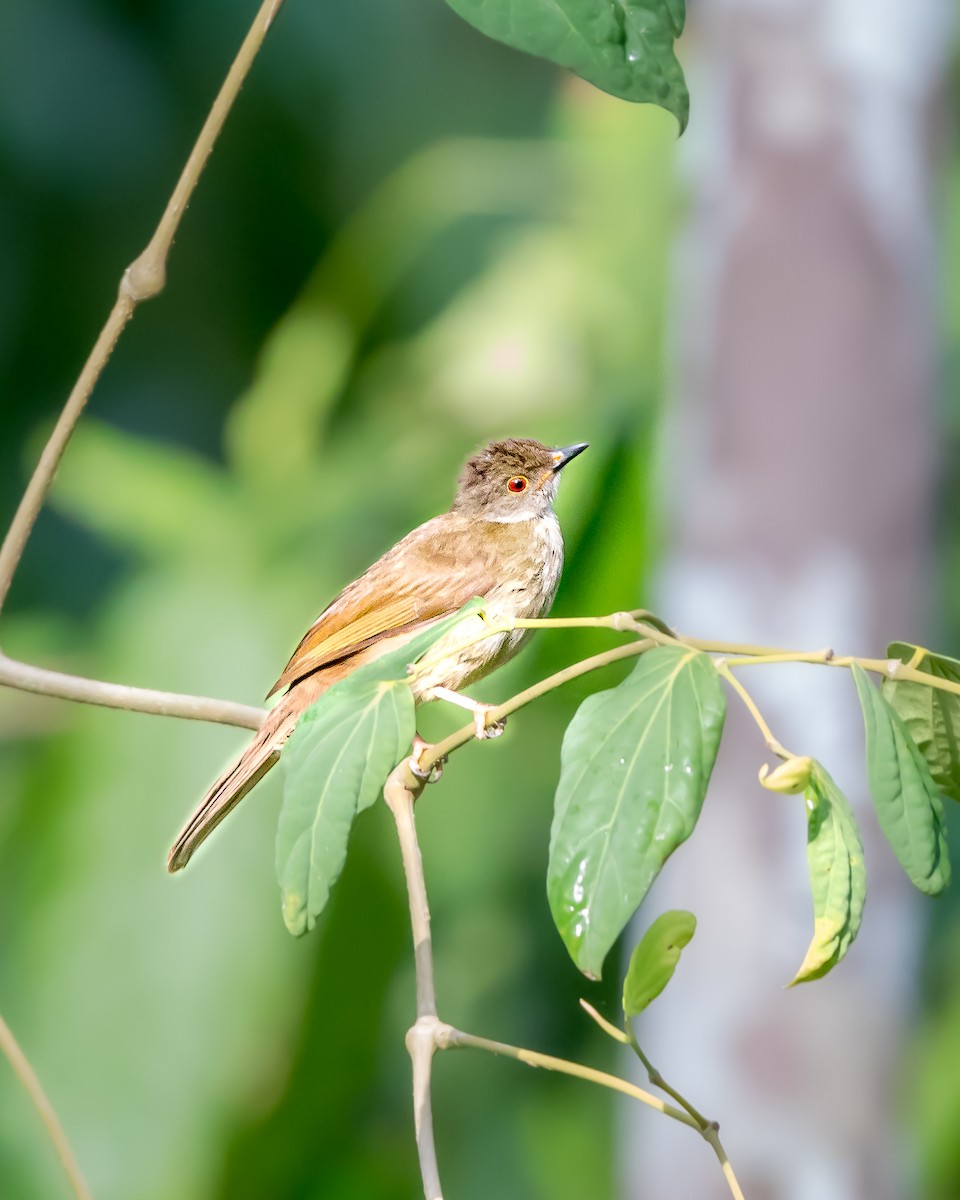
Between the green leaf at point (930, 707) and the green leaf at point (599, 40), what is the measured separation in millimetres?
576

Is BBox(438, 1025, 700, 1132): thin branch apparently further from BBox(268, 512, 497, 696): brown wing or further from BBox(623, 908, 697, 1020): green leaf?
BBox(268, 512, 497, 696): brown wing

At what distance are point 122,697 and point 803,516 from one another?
1.87 m

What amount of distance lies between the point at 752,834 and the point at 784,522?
2.36ft

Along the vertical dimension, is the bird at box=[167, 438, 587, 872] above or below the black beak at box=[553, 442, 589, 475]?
below

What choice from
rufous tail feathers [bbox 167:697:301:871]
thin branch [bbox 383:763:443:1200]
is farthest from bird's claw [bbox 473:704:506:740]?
rufous tail feathers [bbox 167:697:301:871]

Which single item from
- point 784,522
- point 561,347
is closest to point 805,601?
point 784,522

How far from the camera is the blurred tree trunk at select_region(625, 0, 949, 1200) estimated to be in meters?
3.19

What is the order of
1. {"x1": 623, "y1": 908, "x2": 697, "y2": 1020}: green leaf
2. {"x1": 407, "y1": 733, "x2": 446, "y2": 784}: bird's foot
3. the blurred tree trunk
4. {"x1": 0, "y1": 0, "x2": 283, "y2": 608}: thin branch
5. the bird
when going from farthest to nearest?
the blurred tree trunk, the bird, {"x1": 407, "y1": 733, "x2": 446, "y2": 784}: bird's foot, {"x1": 0, "y1": 0, "x2": 283, "y2": 608}: thin branch, {"x1": 623, "y1": 908, "x2": 697, "y2": 1020}: green leaf

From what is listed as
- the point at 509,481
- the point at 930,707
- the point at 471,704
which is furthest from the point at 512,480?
the point at 930,707

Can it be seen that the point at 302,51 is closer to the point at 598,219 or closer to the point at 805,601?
the point at 598,219

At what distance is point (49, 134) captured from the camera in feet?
18.5

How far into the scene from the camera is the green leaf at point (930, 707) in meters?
1.45

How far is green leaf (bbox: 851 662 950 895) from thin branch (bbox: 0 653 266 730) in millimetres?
862

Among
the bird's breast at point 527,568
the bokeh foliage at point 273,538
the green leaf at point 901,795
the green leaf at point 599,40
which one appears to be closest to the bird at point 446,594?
the bird's breast at point 527,568
